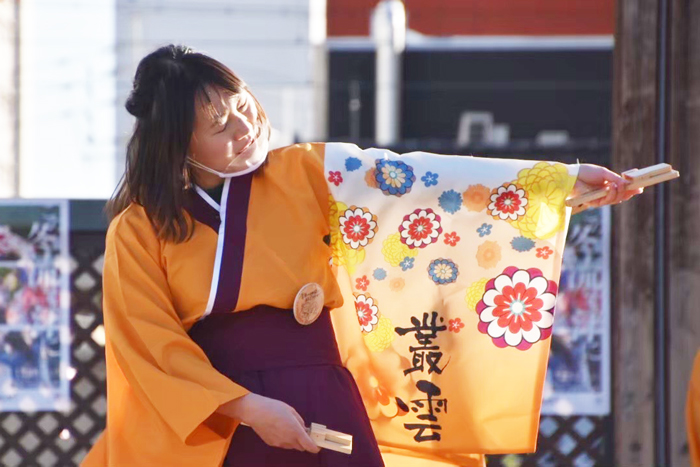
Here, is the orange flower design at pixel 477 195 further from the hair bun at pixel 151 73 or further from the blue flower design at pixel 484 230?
the hair bun at pixel 151 73

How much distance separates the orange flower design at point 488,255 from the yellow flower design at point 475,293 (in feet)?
0.12

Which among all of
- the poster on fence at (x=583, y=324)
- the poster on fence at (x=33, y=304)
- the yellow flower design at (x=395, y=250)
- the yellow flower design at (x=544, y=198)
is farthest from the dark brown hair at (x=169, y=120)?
the poster on fence at (x=583, y=324)

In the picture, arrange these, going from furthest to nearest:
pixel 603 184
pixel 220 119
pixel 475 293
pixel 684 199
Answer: pixel 684 199 → pixel 475 293 → pixel 603 184 → pixel 220 119

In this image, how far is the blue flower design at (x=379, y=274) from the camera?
2.36 m

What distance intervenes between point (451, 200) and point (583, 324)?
1.44m

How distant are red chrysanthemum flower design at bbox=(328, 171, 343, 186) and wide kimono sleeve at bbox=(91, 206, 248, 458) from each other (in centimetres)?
38

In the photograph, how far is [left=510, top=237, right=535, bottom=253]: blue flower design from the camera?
7.62 feet

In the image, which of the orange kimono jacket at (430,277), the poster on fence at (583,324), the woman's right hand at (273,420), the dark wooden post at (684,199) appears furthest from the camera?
the poster on fence at (583,324)

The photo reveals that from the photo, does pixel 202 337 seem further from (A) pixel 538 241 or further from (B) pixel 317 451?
(A) pixel 538 241

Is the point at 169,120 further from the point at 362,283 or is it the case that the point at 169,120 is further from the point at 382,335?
the point at 382,335

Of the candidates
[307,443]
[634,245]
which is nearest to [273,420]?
[307,443]

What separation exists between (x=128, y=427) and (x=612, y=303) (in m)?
1.80

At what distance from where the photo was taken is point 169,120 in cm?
215

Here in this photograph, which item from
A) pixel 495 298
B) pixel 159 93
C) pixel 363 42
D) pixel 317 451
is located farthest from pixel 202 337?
pixel 363 42
